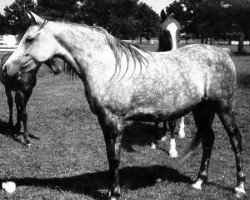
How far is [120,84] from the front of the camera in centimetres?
435

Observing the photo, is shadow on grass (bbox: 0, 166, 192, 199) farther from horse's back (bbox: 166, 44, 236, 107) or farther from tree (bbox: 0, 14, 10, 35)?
tree (bbox: 0, 14, 10, 35)

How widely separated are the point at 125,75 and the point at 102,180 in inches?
84.1

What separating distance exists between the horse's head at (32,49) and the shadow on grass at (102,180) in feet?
6.88

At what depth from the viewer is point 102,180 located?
571cm

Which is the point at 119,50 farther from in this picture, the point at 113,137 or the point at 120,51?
the point at 113,137

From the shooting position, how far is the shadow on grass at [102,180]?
5.31 m

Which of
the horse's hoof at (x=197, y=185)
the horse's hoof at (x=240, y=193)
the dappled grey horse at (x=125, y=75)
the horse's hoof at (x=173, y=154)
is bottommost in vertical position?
the horse's hoof at (x=173, y=154)

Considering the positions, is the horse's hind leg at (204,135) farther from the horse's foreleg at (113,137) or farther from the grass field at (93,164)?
the horse's foreleg at (113,137)

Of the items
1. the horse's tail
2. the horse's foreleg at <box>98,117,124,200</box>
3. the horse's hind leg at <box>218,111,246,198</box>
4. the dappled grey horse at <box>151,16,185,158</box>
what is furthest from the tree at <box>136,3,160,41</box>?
the horse's foreleg at <box>98,117,124,200</box>

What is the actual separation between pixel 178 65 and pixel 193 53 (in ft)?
1.28

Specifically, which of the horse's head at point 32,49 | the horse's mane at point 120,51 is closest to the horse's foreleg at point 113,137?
the horse's mane at point 120,51

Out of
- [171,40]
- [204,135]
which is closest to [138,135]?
[171,40]

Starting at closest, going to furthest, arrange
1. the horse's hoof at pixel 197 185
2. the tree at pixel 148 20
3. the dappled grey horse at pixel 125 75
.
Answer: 1. the dappled grey horse at pixel 125 75
2. the horse's hoof at pixel 197 185
3. the tree at pixel 148 20

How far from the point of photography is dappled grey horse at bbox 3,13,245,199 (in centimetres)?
423
